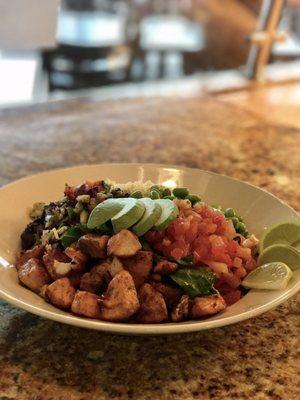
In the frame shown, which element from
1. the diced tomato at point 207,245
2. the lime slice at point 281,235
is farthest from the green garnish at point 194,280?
the lime slice at point 281,235

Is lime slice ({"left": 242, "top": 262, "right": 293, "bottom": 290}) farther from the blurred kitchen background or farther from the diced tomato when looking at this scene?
the blurred kitchen background

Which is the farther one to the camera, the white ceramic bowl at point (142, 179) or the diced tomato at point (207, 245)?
the diced tomato at point (207, 245)

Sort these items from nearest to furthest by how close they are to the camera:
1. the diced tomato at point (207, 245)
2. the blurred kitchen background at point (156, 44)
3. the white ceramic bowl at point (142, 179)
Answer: the white ceramic bowl at point (142, 179)
the diced tomato at point (207, 245)
the blurred kitchen background at point (156, 44)

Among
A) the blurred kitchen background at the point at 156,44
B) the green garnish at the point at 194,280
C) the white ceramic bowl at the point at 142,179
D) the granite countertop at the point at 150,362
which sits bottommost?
the blurred kitchen background at the point at 156,44

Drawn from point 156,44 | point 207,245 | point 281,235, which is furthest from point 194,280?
point 156,44

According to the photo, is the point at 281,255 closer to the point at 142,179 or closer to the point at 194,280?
the point at 194,280

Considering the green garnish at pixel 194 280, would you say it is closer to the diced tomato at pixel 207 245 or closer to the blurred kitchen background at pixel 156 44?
the diced tomato at pixel 207 245

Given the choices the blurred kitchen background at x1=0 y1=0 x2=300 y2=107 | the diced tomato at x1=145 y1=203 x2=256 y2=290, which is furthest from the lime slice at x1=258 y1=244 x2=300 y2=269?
the blurred kitchen background at x1=0 y1=0 x2=300 y2=107
